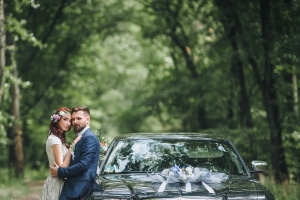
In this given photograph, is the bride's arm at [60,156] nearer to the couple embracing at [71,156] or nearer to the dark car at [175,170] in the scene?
the couple embracing at [71,156]

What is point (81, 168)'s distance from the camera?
19.5 ft

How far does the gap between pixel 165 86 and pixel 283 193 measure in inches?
581

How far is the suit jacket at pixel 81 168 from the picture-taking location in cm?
597

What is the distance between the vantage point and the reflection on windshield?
6707mm

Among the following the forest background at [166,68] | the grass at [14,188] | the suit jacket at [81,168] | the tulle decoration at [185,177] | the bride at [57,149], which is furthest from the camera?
the grass at [14,188]

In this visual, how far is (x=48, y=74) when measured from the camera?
84.4 feet

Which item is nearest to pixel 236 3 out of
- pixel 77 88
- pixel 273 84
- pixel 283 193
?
pixel 273 84

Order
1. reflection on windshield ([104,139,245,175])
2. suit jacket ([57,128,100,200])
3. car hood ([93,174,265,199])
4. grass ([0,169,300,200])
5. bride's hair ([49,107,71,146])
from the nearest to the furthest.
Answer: car hood ([93,174,265,199]) → suit jacket ([57,128,100,200]) → bride's hair ([49,107,71,146]) → reflection on windshield ([104,139,245,175]) → grass ([0,169,300,200])

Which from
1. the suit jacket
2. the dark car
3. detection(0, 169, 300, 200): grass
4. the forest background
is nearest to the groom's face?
the suit jacket

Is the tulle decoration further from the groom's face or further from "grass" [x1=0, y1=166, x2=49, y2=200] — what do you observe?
"grass" [x1=0, y1=166, x2=49, y2=200]

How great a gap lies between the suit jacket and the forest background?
5.41 meters

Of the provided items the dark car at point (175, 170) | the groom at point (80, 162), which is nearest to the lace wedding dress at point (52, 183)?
the groom at point (80, 162)

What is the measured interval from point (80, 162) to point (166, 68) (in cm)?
2329

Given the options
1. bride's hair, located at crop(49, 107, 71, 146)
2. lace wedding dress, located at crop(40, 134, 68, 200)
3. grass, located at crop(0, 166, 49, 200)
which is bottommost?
grass, located at crop(0, 166, 49, 200)
